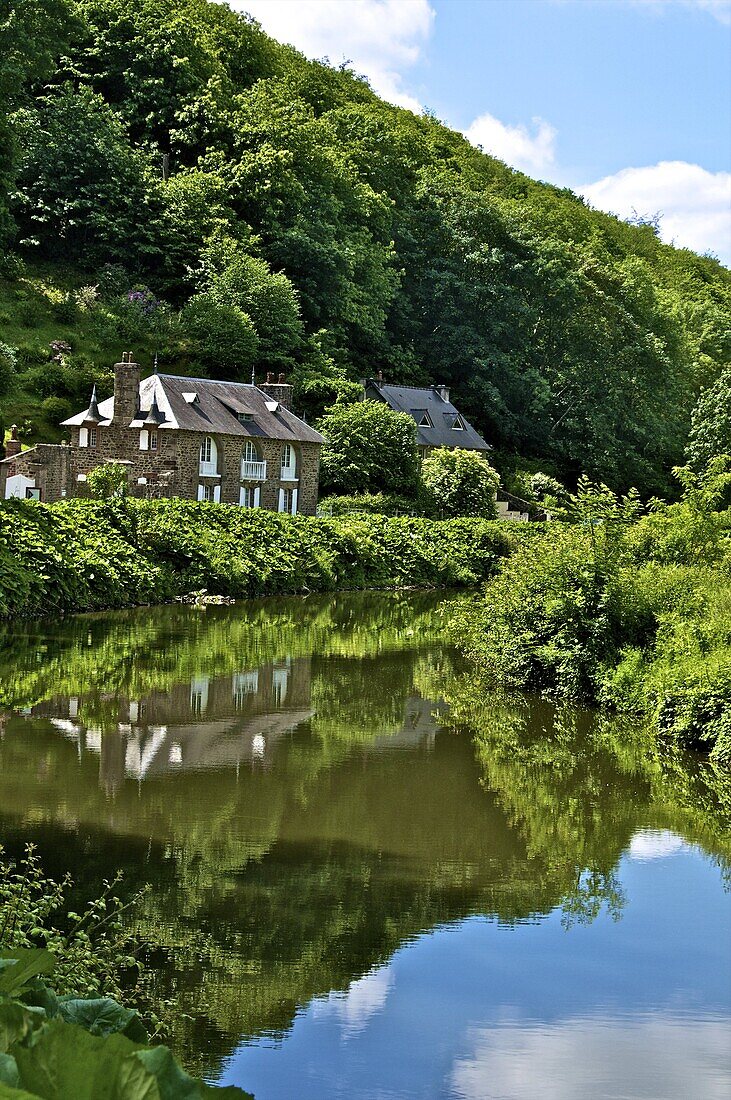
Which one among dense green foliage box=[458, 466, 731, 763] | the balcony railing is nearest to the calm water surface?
dense green foliage box=[458, 466, 731, 763]

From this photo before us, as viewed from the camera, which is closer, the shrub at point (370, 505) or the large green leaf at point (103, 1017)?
the large green leaf at point (103, 1017)

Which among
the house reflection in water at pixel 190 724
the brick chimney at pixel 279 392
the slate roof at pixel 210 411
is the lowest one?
the house reflection in water at pixel 190 724

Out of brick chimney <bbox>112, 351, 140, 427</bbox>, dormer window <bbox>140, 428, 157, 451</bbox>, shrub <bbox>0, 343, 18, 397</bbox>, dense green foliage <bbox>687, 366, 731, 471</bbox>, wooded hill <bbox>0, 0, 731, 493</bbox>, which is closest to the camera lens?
brick chimney <bbox>112, 351, 140, 427</bbox>


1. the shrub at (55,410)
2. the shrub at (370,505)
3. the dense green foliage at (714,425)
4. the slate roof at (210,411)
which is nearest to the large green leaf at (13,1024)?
the slate roof at (210,411)

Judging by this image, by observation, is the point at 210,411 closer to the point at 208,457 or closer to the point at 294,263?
the point at 208,457

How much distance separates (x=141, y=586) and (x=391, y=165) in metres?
58.6

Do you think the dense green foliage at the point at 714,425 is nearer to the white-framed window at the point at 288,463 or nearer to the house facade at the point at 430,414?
the house facade at the point at 430,414

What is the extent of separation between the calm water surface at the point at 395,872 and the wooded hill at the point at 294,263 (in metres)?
39.3

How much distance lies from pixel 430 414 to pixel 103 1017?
67009 millimetres

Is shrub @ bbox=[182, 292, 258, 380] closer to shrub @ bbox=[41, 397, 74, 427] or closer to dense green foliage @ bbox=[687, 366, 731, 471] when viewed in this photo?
shrub @ bbox=[41, 397, 74, 427]

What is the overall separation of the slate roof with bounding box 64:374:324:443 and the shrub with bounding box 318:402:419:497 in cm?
207

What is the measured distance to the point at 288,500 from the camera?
50875mm

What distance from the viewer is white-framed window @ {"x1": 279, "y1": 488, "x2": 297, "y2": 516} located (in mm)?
50375

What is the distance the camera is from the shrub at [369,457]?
52906mm
